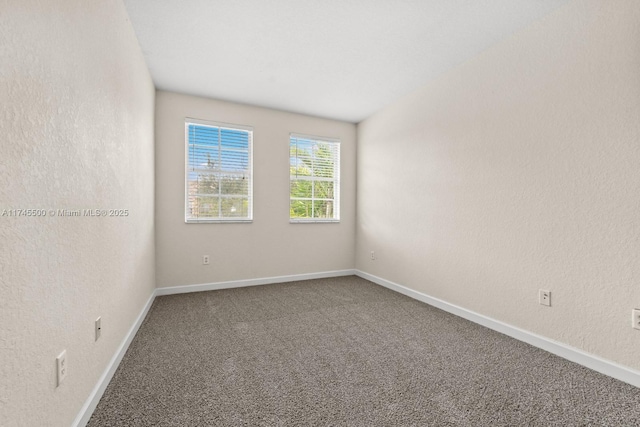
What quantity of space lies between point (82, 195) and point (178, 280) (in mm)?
2453

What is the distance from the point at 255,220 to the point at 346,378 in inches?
102

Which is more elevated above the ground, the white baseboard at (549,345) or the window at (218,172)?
the window at (218,172)

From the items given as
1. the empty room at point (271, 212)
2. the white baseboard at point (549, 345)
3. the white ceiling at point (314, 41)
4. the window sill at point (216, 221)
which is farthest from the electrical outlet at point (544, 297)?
the window sill at point (216, 221)

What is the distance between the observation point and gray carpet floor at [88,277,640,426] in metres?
1.43

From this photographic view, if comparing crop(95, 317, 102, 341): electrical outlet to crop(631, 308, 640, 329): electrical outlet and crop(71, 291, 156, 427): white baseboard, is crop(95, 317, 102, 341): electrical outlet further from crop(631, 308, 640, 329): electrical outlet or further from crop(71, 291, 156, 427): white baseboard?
crop(631, 308, 640, 329): electrical outlet

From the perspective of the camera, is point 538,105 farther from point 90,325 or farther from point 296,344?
point 90,325

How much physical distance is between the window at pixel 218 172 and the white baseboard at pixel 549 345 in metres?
2.61

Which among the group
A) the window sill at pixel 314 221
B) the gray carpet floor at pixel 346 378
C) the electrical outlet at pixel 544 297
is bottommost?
the gray carpet floor at pixel 346 378

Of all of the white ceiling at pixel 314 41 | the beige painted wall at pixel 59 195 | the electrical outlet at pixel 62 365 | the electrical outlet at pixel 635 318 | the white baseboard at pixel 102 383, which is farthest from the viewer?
the white ceiling at pixel 314 41

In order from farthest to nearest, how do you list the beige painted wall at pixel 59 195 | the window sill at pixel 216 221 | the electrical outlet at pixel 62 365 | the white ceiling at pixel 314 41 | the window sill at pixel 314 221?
the window sill at pixel 314 221 < the window sill at pixel 216 221 < the white ceiling at pixel 314 41 < the electrical outlet at pixel 62 365 < the beige painted wall at pixel 59 195

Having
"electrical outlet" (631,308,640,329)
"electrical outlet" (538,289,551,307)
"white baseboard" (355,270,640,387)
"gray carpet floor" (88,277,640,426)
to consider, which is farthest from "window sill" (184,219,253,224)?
"electrical outlet" (631,308,640,329)

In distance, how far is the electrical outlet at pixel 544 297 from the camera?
213 centimetres

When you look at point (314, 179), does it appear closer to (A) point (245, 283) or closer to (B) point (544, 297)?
(A) point (245, 283)

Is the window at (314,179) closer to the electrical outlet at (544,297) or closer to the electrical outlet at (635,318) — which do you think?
the electrical outlet at (544,297)
